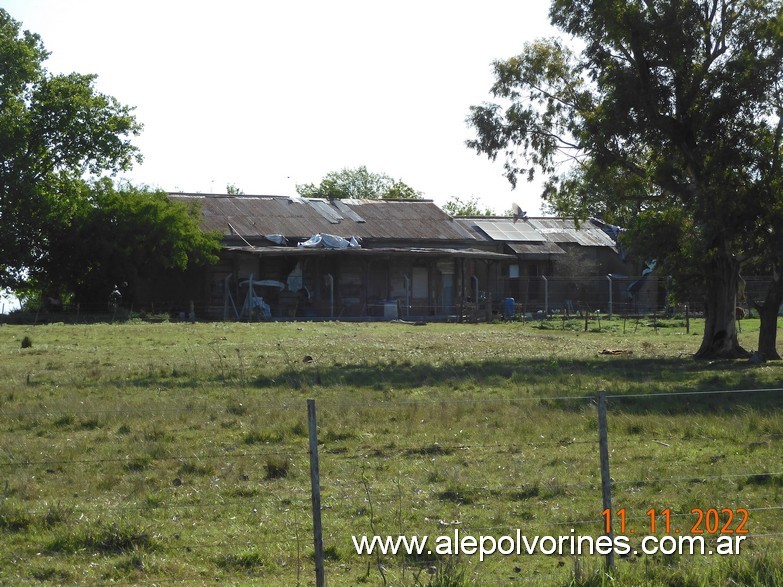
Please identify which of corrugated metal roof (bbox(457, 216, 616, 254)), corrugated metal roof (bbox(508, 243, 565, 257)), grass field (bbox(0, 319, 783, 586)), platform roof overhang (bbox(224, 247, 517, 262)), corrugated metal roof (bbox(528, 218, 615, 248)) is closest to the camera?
grass field (bbox(0, 319, 783, 586))

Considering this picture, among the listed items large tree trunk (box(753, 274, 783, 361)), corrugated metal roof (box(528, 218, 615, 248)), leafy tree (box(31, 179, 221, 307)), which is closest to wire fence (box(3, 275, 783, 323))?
leafy tree (box(31, 179, 221, 307))

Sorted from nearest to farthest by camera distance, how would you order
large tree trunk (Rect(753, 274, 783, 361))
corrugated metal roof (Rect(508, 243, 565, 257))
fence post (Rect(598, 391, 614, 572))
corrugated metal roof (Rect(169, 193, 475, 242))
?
fence post (Rect(598, 391, 614, 572)), large tree trunk (Rect(753, 274, 783, 361)), corrugated metal roof (Rect(169, 193, 475, 242)), corrugated metal roof (Rect(508, 243, 565, 257))

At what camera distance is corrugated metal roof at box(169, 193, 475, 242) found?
55.6 m

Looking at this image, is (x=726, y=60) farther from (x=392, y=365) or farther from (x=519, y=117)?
(x=392, y=365)

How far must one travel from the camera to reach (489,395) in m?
18.0

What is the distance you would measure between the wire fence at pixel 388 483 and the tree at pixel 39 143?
115ft

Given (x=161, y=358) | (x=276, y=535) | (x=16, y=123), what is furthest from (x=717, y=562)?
(x=16, y=123)

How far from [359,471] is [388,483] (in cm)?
65

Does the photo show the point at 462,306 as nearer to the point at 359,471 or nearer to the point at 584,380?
the point at 584,380

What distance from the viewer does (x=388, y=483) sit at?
10.8m

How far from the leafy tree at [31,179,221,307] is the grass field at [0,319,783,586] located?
87.4 ft

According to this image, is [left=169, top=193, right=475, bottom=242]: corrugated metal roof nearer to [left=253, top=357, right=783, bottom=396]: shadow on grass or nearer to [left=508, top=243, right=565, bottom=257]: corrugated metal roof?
[left=508, top=243, right=565, bottom=257]: corrugated metal roof

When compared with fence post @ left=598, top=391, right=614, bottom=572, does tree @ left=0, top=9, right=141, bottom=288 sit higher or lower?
higher

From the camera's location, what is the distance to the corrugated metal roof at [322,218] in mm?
55562
